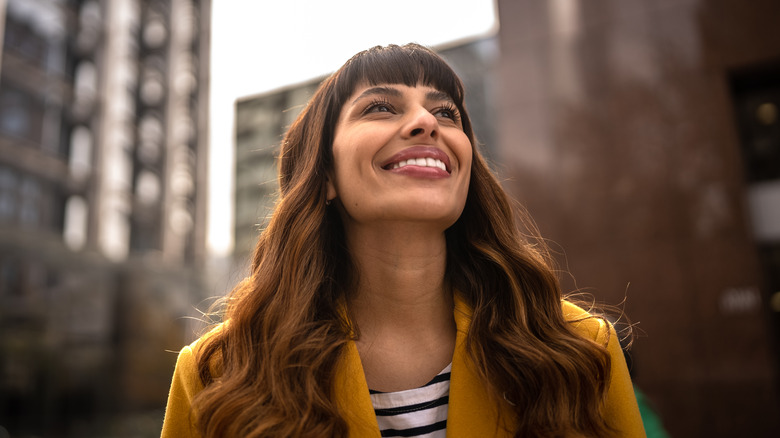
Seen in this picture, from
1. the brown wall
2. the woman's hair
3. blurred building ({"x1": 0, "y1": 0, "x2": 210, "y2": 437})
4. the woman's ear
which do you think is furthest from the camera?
blurred building ({"x1": 0, "y1": 0, "x2": 210, "y2": 437})

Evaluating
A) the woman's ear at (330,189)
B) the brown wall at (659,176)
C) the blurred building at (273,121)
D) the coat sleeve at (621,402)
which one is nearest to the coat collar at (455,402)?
the coat sleeve at (621,402)

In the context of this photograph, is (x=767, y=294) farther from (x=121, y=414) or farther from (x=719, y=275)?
(x=121, y=414)

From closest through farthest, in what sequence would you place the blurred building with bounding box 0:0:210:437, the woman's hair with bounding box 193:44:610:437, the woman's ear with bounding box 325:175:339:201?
the woman's hair with bounding box 193:44:610:437 → the woman's ear with bounding box 325:175:339:201 → the blurred building with bounding box 0:0:210:437

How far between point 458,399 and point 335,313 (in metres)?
0.53

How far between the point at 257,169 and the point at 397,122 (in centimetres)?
3591

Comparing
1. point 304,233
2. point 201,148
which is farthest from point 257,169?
point 304,233

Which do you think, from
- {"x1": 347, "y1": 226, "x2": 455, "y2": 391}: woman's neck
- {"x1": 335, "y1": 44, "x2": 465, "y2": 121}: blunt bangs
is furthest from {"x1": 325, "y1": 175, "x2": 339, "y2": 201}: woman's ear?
{"x1": 335, "y1": 44, "x2": 465, "y2": 121}: blunt bangs

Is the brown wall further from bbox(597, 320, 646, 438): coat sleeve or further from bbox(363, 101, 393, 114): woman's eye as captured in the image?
bbox(363, 101, 393, 114): woman's eye

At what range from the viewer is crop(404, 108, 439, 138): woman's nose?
1.95m

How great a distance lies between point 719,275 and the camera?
917 centimetres

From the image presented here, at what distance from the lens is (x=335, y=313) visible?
2.03m

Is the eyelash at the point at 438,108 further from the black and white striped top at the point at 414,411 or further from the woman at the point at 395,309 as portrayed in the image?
the black and white striped top at the point at 414,411

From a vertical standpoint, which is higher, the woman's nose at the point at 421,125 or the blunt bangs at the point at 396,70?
the blunt bangs at the point at 396,70

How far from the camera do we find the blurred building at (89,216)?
1727 centimetres
